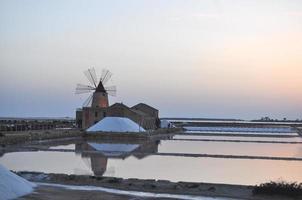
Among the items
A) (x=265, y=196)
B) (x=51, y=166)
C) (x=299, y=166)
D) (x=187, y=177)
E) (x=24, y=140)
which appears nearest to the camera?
(x=265, y=196)

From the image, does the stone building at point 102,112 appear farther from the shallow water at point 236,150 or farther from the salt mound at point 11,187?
the salt mound at point 11,187

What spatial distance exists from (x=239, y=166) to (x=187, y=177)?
3.28m

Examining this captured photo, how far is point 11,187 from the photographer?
805 cm

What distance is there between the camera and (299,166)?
15.3 metres

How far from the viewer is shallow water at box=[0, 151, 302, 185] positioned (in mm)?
12312

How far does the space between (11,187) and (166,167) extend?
6.81 metres

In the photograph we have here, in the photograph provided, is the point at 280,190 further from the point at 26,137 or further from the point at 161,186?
the point at 26,137

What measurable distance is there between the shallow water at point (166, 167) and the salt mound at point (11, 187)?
4.03 meters

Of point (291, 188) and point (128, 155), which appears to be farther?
point (128, 155)

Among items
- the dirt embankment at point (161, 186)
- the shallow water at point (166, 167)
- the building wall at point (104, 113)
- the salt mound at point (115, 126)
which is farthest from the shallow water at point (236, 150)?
the building wall at point (104, 113)

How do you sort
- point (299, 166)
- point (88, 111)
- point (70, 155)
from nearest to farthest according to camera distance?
point (299, 166), point (70, 155), point (88, 111)

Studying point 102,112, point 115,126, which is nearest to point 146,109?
point 102,112

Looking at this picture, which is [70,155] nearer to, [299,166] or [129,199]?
[299,166]

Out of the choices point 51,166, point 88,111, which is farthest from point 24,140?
point 88,111
